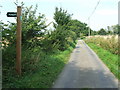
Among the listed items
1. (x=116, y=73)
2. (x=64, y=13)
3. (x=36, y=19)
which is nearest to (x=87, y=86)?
(x=116, y=73)

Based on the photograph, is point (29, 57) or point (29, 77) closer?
point (29, 77)

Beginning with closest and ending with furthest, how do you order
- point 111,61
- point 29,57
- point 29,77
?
point 29,77, point 29,57, point 111,61

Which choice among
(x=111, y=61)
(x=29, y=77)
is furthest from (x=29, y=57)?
(x=111, y=61)

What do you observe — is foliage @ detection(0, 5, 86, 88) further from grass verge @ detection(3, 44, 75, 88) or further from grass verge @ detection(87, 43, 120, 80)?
grass verge @ detection(87, 43, 120, 80)

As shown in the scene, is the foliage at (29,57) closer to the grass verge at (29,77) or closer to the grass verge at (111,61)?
the grass verge at (29,77)

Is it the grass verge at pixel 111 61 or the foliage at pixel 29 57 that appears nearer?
the foliage at pixel 29 57

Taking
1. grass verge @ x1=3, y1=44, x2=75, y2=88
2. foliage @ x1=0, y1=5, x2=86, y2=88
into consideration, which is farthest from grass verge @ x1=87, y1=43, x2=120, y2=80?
grass verge @ x1=3, y1=44, x2=75, y2=88

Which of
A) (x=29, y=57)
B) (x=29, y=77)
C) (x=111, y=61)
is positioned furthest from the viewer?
(x=111, y=61)

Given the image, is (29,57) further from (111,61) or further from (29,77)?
(111,61)

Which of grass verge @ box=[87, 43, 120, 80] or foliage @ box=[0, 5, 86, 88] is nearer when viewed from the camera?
foliage @ box=[0, 5, 86, 88]

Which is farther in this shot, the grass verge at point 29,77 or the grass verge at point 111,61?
the grass verge at point 111,61

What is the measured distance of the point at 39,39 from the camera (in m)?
10.0

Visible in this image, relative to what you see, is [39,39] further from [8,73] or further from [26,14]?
[8,73]

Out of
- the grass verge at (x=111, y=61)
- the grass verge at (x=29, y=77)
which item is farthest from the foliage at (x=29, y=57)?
the grass verge at (x=111, y=61)
